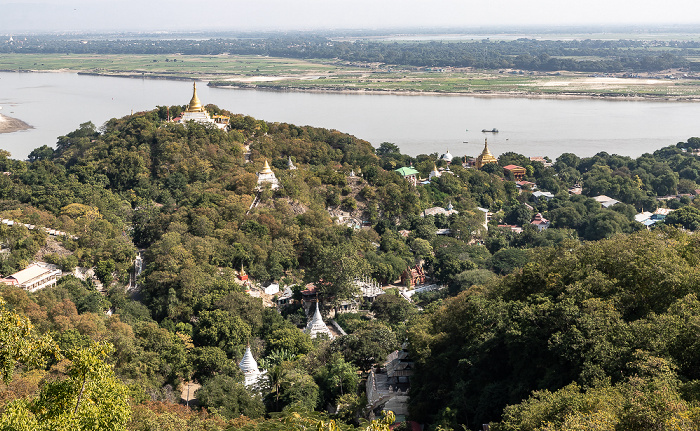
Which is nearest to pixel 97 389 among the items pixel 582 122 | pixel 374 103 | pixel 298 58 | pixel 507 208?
pixel 507 208

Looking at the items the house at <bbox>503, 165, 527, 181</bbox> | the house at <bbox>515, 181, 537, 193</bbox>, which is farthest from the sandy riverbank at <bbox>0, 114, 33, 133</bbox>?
the house at <bbox>515, 181, 537, 193</bbox>

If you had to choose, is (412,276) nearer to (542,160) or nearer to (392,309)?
(392,309)

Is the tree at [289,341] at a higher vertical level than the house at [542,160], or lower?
higher

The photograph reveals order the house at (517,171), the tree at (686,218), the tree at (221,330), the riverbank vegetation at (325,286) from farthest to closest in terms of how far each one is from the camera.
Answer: the house at (517,171), the tree at (686,218), the tree at (221,330), the riverbank vegetation at (325,286)

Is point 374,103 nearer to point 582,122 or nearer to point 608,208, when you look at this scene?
point 582,122

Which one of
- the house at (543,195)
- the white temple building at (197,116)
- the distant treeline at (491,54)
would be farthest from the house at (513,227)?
the distant treeline at (491,54)

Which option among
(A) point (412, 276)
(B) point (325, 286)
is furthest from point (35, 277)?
(A) point (412, 276)

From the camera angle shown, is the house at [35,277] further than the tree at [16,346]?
Yes

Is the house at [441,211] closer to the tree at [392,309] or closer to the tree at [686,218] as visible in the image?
the tree at [686,218]

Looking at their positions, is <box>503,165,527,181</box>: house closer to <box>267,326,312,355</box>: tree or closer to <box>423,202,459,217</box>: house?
<box>423,202,459,217</box>: house
